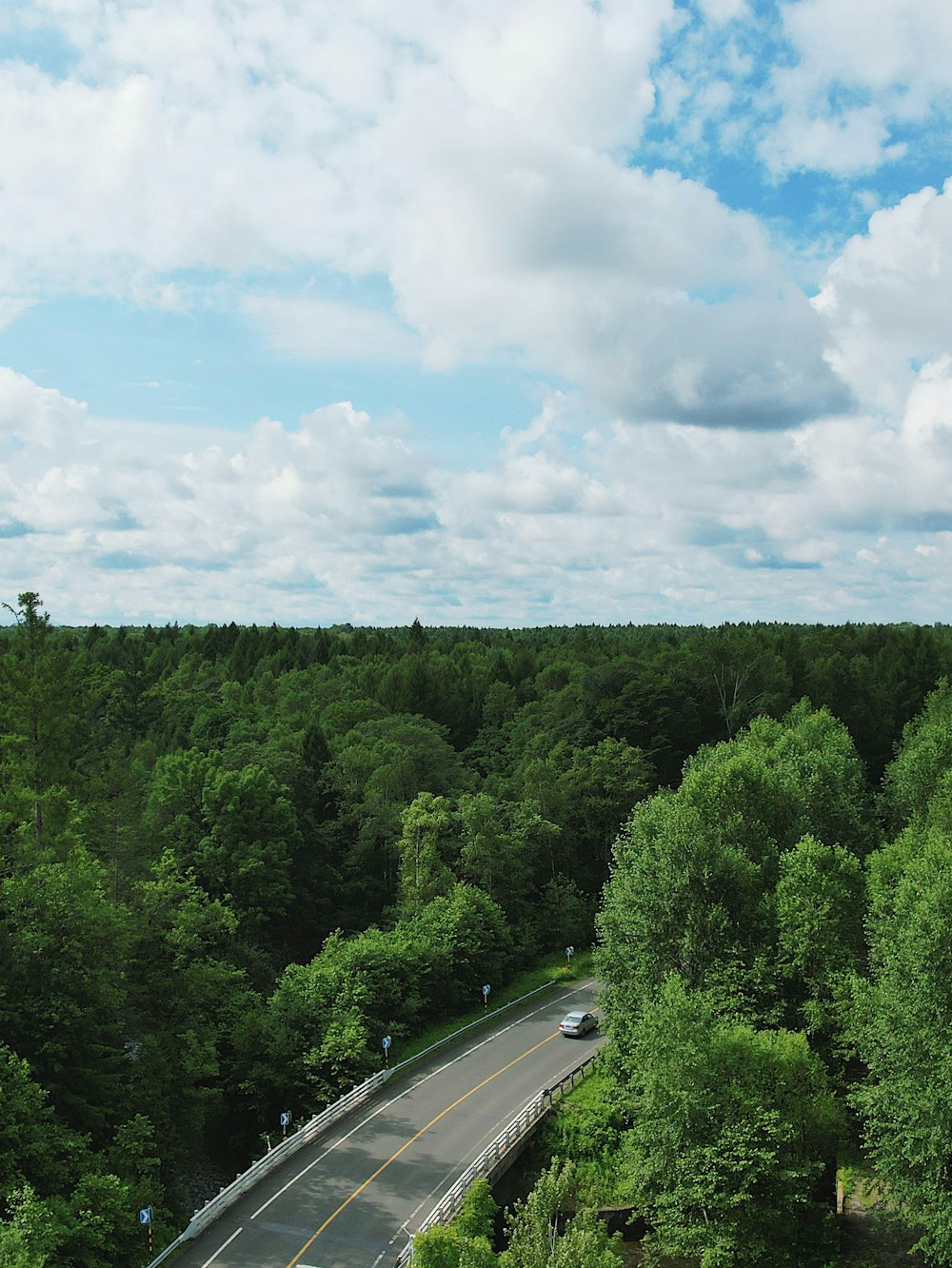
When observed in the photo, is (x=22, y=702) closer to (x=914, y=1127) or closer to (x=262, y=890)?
(x=262, y=890)

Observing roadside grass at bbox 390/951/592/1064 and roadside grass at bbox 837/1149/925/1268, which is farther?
roadside grass at bbox 390/951/592/1064

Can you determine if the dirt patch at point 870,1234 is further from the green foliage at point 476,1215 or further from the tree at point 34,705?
the tree at point 34,705

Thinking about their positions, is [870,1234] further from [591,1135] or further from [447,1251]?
[447,1251]

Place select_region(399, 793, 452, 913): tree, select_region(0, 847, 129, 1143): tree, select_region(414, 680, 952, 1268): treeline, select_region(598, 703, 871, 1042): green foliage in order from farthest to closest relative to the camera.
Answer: select_region(399, 793, 452, 913): tree < select_region(598, 703, 871, 1042): green foliage < select_region(0, 847, 129, 1143): tree < select_region(414, 680, 952, 1268): treeline

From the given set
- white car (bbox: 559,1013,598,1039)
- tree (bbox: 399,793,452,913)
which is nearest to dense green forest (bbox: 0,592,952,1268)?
tree (bbox: 399,793,452,913)

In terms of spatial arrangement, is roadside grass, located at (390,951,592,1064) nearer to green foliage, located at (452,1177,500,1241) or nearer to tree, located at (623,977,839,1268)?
tree, located at (623,977,839,1268)

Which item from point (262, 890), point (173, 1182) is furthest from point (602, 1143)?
point (262, 890)
